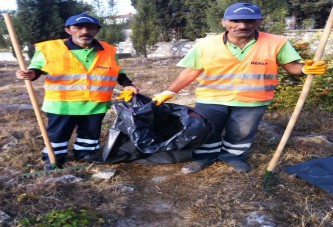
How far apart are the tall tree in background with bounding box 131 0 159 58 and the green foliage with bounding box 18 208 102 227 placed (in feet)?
54.7

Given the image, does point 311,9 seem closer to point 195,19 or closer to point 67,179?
point 195,19

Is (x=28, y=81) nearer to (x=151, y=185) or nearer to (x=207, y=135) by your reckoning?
(x=151, y=185)

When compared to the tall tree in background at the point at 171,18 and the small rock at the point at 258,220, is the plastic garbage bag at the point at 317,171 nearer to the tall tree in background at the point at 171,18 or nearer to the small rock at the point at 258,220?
the small rock at the point at 258,220

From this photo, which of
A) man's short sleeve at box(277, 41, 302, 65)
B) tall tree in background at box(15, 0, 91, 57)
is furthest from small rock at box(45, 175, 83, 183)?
tall tree in background at box(15, 0, 91, 57)

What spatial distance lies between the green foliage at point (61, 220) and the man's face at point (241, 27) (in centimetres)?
186

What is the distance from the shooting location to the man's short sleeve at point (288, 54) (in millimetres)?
2912

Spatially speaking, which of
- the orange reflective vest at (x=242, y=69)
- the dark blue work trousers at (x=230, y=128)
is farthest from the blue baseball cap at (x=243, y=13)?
the dark blue work trousers at (x=230, y=128)

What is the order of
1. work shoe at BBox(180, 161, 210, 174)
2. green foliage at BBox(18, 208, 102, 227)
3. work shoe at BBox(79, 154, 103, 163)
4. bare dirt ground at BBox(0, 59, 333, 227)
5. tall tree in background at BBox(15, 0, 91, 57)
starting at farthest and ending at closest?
tall tree in background at BBox(15, 0, 91, 57)
work shoe at BBox(79, 154, 103, 163)
work shoe at BBox(180, 161, 210, 174)
bare dirt ground at BBox(0, 59, 333, 227)
green foliage at BBox(18, 208, 102, 227)

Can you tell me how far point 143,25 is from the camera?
18.2 meters

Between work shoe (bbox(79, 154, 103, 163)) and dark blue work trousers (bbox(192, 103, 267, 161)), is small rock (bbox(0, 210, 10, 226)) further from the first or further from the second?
dark blue work trousers (bbox(192, 103, 267, 161))

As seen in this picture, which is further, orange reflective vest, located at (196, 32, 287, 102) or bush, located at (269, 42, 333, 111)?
bush, located at (269, 42, 333, 111)

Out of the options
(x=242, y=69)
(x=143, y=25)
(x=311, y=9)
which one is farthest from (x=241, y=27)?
(x=311, y=9)

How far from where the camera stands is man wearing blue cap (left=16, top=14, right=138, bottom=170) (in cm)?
300

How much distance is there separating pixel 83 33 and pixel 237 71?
142cm
